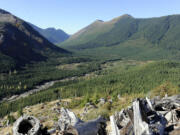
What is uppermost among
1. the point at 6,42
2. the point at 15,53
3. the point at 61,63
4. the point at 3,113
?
the point at 6,42

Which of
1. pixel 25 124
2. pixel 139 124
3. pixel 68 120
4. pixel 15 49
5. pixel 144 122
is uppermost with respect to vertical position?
pixel 15 49

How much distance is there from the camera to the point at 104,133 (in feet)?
28.7

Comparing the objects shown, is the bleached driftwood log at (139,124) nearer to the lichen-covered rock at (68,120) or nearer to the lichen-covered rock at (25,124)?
the lichen-covered rock at (68,120)

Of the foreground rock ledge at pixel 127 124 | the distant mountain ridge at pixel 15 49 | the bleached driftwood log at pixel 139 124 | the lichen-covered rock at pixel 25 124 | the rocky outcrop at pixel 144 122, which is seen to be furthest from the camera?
the distant mountain ridge at pixel 15 49

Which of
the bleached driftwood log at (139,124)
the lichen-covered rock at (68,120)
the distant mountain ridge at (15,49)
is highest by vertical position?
the distant mountain ridge at (15,49)

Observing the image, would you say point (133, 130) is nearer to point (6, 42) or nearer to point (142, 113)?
point (142, 113)

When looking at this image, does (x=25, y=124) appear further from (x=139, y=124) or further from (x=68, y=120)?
(x=139, y=124)

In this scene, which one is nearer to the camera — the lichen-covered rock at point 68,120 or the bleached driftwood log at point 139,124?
the bleached driftwood log at point 139,124

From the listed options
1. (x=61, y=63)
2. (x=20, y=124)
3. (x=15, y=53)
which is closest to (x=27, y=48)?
(x=15, y=53)

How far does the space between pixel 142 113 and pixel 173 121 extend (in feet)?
7.96

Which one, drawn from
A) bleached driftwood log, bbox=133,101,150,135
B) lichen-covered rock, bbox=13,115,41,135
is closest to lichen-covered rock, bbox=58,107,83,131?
lichen-covered rock, bbox=13,115,41,135

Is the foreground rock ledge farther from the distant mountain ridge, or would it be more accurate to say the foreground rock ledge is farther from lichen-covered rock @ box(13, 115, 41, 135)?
the distant mountain ridge

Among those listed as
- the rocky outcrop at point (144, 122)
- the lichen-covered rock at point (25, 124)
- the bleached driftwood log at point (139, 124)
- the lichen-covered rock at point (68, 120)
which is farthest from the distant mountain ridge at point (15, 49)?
the bleached driftwood log at point (139, 124)

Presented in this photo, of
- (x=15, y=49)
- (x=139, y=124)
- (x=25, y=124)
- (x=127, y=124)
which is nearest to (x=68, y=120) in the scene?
(x=25, y=124)
